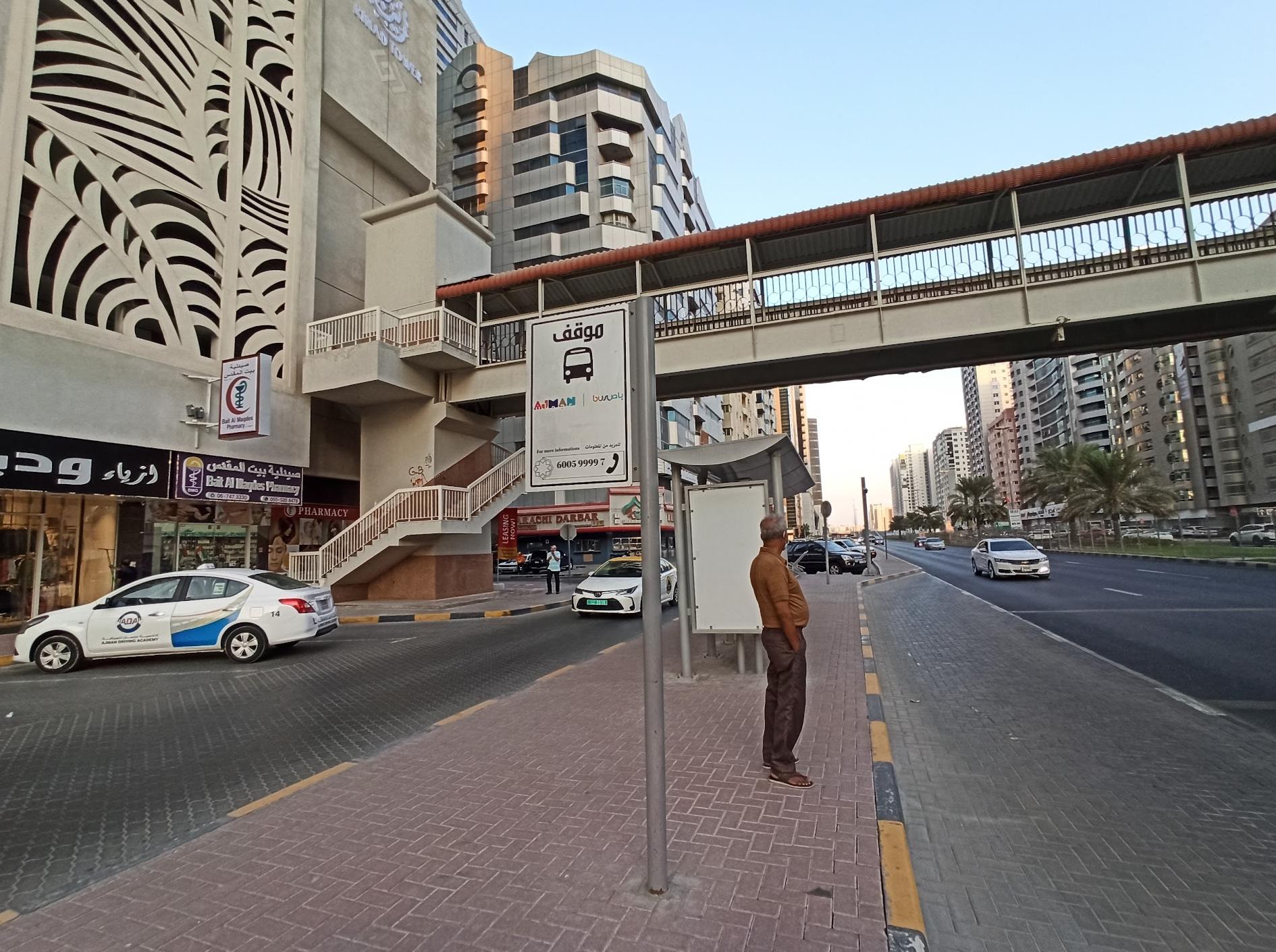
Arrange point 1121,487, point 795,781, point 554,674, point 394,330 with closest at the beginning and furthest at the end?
point 795,781 → point 554,674 → point 394,330 → point 1121,487

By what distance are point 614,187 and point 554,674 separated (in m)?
46.1

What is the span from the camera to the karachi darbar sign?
22.5 meters

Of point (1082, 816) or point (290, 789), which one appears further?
point (290, 789)

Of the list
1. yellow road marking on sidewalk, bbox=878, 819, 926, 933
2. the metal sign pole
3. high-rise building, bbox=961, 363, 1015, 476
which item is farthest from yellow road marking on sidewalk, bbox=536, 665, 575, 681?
high-rise building, bbox=961, 363, 1015, 476

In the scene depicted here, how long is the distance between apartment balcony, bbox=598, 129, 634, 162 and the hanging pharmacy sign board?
5064 centimetres

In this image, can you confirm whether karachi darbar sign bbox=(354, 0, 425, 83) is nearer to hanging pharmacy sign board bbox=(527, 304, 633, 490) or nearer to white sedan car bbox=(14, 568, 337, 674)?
white sedan car bbox=(14, 568, 337, 674)

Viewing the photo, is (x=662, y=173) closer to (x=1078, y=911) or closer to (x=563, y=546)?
(x=563, y=546)

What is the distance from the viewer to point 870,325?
14.8m

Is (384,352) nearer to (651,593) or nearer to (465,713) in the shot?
(465,713)

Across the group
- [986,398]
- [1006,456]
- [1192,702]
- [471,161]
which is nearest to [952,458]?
[986,398]

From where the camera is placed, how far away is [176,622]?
9727 mm

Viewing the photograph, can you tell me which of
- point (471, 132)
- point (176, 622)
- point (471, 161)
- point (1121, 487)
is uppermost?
point (471, 132)

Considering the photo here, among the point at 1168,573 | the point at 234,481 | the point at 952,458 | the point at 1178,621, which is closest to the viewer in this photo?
the point at 1178,621

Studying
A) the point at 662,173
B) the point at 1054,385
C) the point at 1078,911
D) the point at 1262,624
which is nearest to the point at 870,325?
the point at 1262,624
